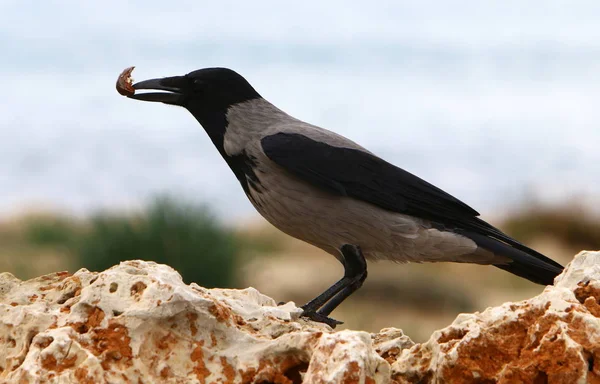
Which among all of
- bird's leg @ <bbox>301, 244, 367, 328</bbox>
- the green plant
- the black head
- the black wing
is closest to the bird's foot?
Result: bird's leg @ <bbox>301, 244, 367, 328</bbox>

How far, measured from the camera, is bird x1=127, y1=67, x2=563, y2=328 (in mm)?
5938

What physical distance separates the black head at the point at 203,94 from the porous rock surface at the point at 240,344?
2.96 meters

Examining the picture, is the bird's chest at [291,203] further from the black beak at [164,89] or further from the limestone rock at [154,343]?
the limestone rock at [154,343]

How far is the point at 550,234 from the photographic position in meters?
25.8

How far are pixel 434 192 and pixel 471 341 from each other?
302 centimetres

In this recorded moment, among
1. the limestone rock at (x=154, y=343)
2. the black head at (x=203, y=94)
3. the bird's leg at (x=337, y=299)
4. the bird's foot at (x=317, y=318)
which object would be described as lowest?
the limestone rock at (x=154, y=343)

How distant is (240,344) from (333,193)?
2.66 m

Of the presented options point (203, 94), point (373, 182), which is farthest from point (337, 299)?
point (203, 94)

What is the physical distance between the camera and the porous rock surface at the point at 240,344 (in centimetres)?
315

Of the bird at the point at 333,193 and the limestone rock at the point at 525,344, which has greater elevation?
the bird at the point at 333,193

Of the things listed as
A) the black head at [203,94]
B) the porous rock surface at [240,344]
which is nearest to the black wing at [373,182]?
the black head at [203,94]

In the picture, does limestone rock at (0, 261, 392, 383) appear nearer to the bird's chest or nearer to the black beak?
the bird's chest

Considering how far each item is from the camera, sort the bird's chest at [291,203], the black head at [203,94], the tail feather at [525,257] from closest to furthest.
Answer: the bird's chest at [291,203], the tail feather at [525,257], the black head at [203,94]

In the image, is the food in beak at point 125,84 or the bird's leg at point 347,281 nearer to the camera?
the bird's leg at point 347,281
